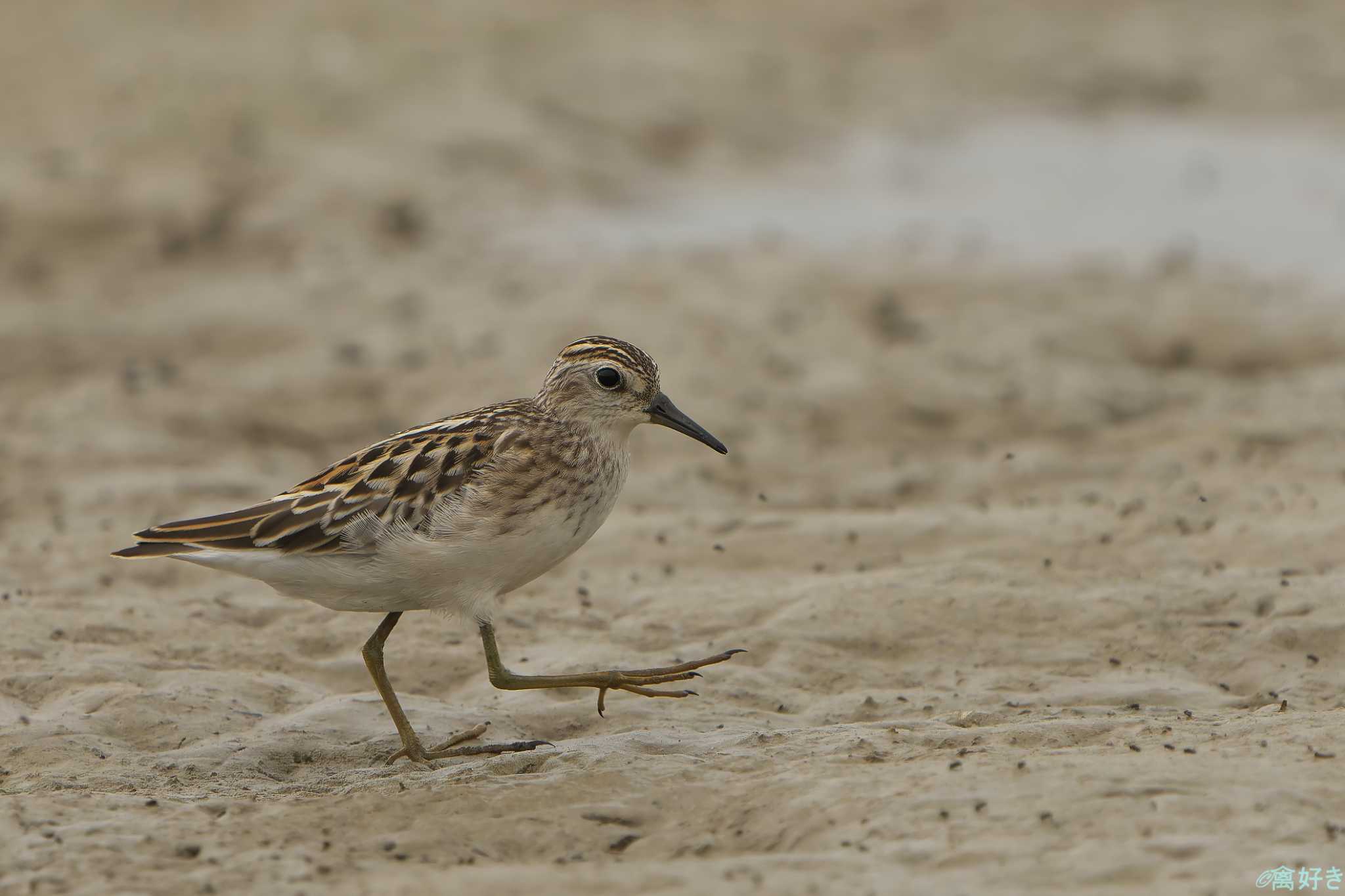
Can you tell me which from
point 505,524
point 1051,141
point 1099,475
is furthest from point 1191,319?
point 505,524

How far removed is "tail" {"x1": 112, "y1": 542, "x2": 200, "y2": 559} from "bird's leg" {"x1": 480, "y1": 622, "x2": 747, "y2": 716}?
1.19m

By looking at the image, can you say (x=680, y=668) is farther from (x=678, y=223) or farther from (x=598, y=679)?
(x=678, y=223)

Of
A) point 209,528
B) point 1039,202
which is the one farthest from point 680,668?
point 1039,202

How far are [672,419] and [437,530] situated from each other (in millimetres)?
1267

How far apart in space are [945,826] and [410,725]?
249cm

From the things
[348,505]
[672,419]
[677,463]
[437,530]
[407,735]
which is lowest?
[407,735]

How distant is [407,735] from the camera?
6.77 m

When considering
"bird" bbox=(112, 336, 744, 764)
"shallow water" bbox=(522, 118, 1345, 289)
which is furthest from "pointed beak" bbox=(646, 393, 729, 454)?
"shallow water" bbox=(522, 118, 1345, 289)

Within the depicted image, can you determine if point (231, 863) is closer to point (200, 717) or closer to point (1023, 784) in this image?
point (200, 717)

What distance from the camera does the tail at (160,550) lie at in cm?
671

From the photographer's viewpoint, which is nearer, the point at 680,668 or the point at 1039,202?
the point at 680,668

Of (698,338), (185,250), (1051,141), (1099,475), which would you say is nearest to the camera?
(1099,475)

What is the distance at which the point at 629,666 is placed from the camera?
7.85 metres

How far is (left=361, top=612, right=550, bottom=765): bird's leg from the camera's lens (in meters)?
6.77
